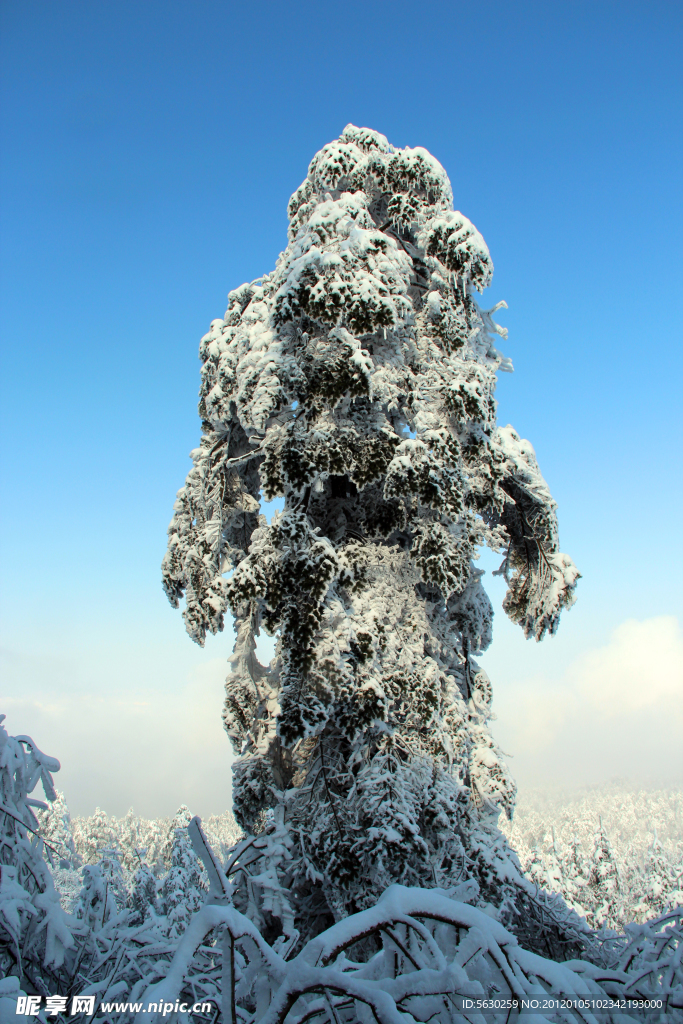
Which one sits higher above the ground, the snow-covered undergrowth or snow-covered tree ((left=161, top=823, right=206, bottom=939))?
the snow-covered undergrowth

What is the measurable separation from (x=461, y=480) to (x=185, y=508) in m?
4.14

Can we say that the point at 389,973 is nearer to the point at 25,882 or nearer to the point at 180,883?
the point at 25,882

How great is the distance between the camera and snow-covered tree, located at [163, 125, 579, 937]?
6461 mm

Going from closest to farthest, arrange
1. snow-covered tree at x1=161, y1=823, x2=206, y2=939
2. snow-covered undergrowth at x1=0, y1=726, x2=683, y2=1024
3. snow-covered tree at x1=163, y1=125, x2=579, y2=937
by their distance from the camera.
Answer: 1. snow-covered undergrowth at x1=0, y1=726, x2=683, y2=1024
2. snow-covered tree at x1=163, y1=125, x2=579, y2=937
3. snow-covered tree at x1=161, y1=823, x2=206, y2=939

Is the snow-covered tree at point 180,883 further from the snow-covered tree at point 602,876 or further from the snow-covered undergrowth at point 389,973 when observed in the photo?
the snow-covered undergrowth at point 389,973

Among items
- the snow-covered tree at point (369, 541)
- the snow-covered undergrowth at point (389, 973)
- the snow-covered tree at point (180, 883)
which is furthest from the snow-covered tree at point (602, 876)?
the snow-covered undergrowth at point (389, 973)

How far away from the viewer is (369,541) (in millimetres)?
7535

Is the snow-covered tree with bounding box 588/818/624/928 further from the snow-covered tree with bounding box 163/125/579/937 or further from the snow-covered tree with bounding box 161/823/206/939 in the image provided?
the snow-covered tree with bounding box 163/125/579/937

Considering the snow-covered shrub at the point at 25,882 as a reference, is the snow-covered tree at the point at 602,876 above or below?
below

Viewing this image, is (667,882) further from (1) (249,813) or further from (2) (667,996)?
(2) (667,996)

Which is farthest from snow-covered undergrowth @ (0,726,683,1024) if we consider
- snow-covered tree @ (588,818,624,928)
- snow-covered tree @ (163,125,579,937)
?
snow-covered tree @ (588,818,624,928)

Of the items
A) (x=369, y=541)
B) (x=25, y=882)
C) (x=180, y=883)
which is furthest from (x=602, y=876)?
(x=25, y=882)

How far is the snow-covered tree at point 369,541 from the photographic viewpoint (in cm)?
646

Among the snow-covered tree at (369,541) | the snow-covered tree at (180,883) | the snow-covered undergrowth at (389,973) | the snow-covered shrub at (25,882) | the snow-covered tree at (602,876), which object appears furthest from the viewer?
the snow-covered tree at (602,876)
